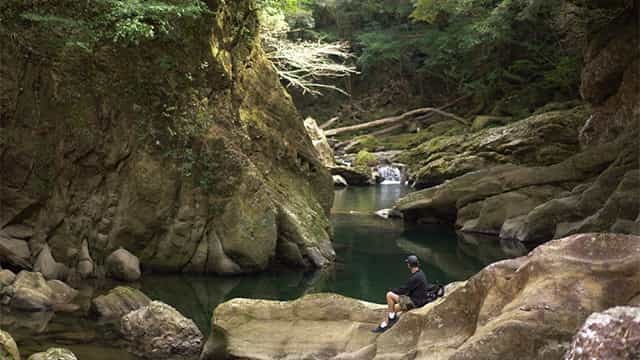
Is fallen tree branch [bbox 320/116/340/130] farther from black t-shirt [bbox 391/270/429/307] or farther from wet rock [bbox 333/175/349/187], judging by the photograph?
black t-shirt [bbox 391/270/429/307]

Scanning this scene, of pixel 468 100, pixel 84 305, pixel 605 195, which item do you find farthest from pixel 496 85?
pixel 84 305

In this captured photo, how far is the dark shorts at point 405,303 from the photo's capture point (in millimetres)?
11305

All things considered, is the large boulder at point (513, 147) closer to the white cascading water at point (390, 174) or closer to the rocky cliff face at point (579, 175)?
the rocky cliff face at point (579, 175)

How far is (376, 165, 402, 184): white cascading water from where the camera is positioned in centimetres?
4010

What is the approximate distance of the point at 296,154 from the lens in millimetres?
22609

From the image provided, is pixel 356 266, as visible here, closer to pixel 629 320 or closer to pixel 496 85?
pixel 629 320

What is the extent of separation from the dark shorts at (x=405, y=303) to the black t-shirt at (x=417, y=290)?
50mm

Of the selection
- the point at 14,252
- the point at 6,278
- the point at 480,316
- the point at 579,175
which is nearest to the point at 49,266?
the point at 14,252

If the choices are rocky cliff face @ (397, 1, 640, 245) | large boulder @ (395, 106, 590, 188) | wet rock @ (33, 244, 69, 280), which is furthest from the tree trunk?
wet rock @ (33, 244, 69, 280)

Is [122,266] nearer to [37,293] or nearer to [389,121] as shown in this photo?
[37,293]

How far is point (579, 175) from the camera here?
982 inches

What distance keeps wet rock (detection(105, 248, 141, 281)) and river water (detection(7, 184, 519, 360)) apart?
1.45 feet

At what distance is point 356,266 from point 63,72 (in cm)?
907

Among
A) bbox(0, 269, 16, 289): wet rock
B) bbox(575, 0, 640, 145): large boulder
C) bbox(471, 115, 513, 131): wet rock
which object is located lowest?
bbox(0, 269, 16, 289): wet rock
